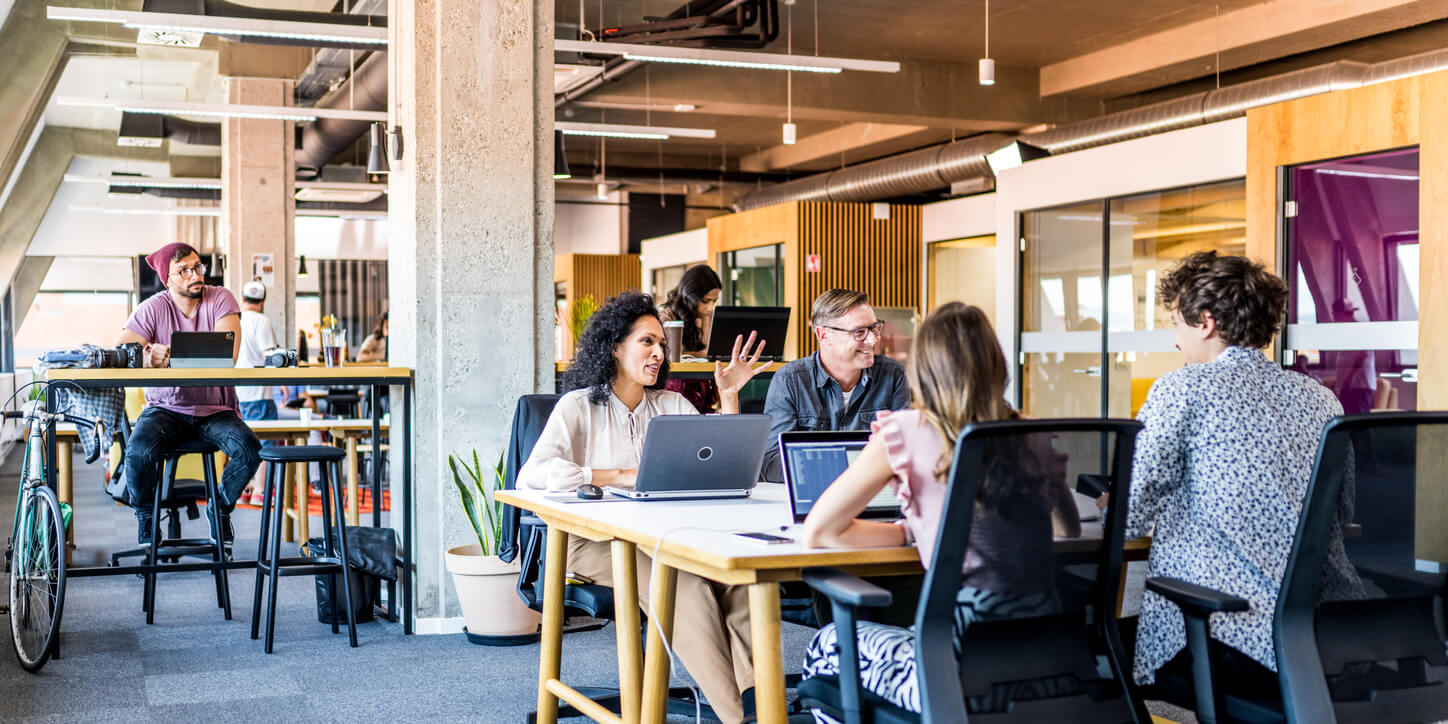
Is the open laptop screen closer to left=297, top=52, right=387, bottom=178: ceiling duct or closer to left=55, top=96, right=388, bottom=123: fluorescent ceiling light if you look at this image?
left=55, top=96, right=388, bottom=123: fluorescent ceiling light

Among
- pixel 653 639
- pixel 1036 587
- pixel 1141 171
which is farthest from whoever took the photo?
pixel 1141 171

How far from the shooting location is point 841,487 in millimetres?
2641

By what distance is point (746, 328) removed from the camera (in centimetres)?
691

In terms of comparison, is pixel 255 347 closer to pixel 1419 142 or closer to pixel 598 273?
pixel 1419 142

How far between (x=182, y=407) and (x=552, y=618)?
117 inches

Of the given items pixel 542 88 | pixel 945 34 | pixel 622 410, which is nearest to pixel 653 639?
pixel 622 410

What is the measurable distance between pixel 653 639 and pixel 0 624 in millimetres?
3918

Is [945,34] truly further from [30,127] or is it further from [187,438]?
[30,127]

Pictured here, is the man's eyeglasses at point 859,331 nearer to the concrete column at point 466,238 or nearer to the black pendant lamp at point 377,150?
the concrete column at point 466,238

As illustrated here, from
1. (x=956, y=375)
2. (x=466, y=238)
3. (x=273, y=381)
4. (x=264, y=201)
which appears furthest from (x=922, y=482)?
(x=264, y=201)

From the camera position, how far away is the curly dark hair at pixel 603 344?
4.18m

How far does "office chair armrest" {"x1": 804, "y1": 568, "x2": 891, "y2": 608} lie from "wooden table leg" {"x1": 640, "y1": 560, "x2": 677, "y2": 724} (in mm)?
727

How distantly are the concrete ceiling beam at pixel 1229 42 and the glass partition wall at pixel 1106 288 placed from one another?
248 centimetres

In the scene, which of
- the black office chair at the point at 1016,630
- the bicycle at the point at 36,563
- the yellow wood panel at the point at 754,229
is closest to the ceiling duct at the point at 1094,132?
the yellow wood panel at the point at 754,229
